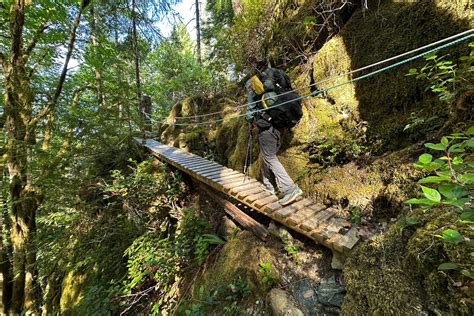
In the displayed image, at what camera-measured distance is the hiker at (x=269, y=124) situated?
3.11m

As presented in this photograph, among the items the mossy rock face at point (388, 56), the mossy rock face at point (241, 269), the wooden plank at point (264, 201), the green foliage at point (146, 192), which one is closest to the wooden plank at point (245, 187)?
the wooden plank at point (264, 201)

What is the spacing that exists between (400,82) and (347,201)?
1773 mm

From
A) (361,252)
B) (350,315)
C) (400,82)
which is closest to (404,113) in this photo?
(400,82)

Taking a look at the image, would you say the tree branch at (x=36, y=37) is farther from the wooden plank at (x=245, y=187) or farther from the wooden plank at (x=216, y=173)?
the wooden plank at (x=245, y=187)

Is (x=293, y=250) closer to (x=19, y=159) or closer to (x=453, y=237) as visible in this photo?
(x=453, y=237)

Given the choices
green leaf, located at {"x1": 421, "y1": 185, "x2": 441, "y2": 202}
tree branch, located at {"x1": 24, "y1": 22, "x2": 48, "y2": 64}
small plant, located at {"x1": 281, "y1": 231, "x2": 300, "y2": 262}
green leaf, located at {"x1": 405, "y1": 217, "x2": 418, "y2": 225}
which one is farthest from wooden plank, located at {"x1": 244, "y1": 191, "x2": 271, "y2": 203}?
tree branch, located at {"x1": 24, "y1": 22, "x2": 48, "y2": 64}

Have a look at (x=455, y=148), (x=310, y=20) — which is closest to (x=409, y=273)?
(x=455, y=148)

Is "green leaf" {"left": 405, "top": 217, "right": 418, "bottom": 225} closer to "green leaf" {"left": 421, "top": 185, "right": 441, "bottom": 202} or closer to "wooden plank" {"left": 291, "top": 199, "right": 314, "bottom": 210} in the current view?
"green leaf" {"left": 421, "top": 185, "right": 441, "bottom": 202}

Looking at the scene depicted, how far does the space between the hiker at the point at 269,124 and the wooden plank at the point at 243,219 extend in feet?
1.78

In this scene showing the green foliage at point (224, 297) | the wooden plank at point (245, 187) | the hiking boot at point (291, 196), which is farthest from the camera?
the wooden plank at point (245, 187)

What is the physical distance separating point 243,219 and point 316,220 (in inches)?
48.5

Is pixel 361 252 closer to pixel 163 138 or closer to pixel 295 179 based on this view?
pixel 295 179

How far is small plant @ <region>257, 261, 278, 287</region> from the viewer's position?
2.33 meters

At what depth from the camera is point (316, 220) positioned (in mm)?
2496
